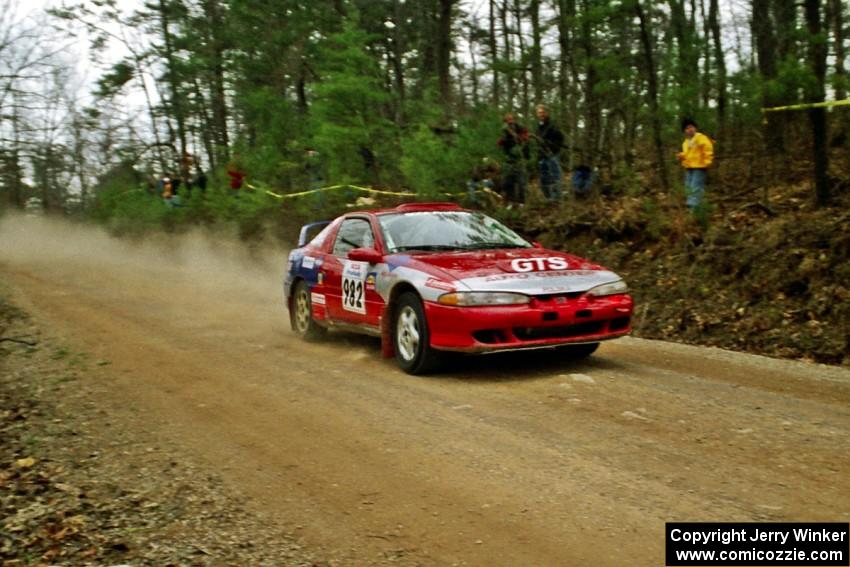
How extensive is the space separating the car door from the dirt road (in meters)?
0.49

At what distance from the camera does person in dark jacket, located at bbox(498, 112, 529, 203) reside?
1412 cm

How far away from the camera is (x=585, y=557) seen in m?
3.74

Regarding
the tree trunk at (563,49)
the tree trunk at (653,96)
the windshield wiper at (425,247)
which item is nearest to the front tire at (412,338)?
the windshield wiper at (425,247)

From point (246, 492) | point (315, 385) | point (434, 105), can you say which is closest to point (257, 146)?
point (434, 105)

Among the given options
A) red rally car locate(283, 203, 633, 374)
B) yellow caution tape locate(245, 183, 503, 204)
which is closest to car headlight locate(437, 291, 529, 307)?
red rally car locate(283, 203, 633, 374)

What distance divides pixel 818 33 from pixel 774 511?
29.3 feet

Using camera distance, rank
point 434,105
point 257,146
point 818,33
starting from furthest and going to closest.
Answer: point 257,146, point 434,105, point 818,33

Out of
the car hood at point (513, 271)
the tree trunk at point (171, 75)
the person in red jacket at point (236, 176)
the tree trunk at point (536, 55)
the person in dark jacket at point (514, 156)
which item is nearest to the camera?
the car hood at point (513, 271)

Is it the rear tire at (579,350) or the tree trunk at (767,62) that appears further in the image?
the tree trunk at (767,62)

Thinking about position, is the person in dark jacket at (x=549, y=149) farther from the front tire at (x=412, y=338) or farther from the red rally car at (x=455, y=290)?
the front tire at (x=412, y=338)

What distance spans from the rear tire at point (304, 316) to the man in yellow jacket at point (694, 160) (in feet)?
18.8

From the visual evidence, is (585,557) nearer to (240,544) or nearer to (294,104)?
(240,544)

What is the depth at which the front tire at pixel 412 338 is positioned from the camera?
7.65 m

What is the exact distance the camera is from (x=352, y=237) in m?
9.62
